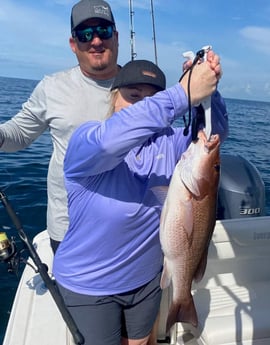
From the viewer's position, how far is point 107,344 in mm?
2084

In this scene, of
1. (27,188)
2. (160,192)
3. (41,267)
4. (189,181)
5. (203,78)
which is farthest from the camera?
(27,188)

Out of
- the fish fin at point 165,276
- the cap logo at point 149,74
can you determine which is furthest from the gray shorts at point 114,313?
the cap logo at point 149,74

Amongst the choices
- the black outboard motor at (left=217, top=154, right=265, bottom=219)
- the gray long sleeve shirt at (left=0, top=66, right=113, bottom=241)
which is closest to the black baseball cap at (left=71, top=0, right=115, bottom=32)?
the gray long sleeve shirt at (left=0, top=66, right=113, bottom=241)

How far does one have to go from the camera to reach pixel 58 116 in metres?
2.79

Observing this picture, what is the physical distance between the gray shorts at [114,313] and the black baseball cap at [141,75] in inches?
41.4

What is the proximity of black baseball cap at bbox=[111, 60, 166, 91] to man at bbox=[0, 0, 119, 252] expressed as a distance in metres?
0.77

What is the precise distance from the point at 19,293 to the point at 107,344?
3.90 ft

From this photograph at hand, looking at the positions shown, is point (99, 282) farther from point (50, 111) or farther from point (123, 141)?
point (50, 111)

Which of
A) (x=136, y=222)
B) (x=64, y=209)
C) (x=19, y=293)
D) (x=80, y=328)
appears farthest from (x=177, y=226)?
(x=19, y=293)

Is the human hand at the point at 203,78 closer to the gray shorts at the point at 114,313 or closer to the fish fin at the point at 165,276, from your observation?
the fish fin at the point at 165,276

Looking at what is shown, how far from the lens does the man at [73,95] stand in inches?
105

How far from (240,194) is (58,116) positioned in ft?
6.96

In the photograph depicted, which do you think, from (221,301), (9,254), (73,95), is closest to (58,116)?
(73,95)

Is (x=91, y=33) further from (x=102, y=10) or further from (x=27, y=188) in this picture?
(x=27, y=188)
